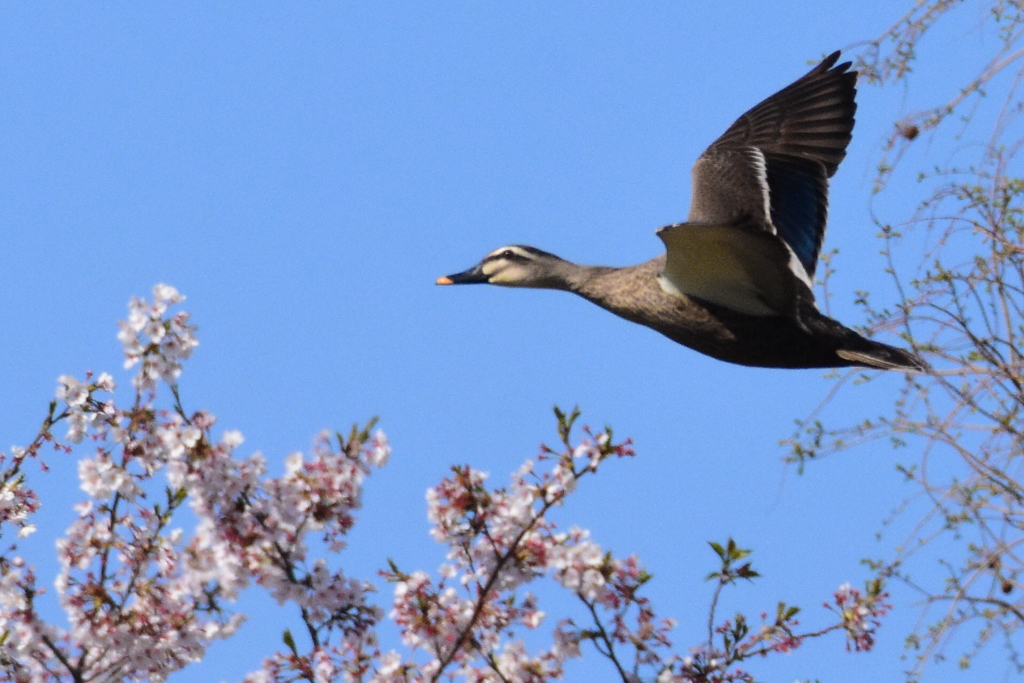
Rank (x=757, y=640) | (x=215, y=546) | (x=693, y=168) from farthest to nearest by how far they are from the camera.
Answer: (x=693, y=168) < (x=757, y=640) < (x=215, y=546)

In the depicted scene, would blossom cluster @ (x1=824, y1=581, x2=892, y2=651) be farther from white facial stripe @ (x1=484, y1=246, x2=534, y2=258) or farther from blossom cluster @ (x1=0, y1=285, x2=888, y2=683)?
white facial stripe @ (x1=484, y1=246, x2=534, y2=258)

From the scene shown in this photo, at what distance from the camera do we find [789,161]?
5.23 metres

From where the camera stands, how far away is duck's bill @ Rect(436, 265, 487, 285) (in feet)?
19.1

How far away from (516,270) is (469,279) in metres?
0.29

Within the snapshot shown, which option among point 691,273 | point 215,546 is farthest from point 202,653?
point 691,273

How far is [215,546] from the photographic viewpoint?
2.68 meters

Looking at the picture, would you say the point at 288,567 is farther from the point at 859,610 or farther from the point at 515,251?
the point at 515,251

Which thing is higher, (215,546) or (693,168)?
(693,168)

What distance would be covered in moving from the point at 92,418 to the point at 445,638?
1.04m

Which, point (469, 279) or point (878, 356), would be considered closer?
point (878, 356)

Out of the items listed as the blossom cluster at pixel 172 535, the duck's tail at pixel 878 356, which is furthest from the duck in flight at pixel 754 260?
the blossom cluster at pixel 172 535

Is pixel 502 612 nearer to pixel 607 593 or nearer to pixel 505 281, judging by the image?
pixel 607 593

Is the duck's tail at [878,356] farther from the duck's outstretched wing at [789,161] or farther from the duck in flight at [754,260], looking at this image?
the duck's outstretched wing at [789,161]

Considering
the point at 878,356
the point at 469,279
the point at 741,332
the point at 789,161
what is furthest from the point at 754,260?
the point at 469,279
